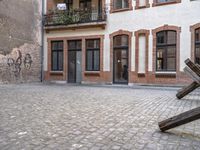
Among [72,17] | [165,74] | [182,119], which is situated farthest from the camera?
[72,17]

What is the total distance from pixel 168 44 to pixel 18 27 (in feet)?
36.2

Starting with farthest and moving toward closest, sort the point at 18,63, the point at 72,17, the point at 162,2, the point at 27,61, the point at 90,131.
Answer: the point at 72,17 → the point at 27,61 → the point at 18,63 → the point at 162,2 → the point at 90,131

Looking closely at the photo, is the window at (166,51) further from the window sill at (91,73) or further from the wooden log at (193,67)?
the wooden log at (193,67)

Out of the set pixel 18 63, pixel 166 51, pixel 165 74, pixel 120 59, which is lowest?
pixel 165 74

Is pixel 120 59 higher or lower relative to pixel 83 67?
higher

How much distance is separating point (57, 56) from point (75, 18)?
3.64 m

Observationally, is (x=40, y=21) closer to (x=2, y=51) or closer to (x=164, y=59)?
(x=2, y=51)

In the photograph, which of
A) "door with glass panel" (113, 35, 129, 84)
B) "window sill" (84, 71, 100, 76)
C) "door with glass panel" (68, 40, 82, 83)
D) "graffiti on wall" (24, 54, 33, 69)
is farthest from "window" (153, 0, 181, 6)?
"graffiti on wall" (24, 54, 33, 69)

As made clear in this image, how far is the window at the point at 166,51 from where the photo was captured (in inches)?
696

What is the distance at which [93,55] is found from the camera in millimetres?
21016

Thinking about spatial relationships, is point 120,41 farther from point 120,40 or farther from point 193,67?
point 193,67

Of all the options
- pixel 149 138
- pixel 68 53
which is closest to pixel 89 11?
pixel 68 53


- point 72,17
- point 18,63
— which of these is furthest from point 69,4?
point 18,63

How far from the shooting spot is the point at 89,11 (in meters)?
21.4
